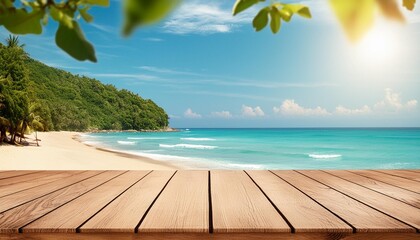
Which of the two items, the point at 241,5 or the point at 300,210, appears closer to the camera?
the point at 241,5

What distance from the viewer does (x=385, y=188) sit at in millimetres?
2309

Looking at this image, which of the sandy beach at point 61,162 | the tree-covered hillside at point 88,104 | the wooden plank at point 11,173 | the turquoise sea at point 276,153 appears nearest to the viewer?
the wooden plank at point 11,173

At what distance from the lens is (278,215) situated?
1519mm

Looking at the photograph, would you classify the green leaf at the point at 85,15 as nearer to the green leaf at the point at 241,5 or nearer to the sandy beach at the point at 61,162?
the green leaf at the point at 241,5

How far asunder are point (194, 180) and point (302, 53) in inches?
2802

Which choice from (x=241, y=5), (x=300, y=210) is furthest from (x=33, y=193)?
(x=241, y=5)

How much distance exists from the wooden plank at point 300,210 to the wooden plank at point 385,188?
0.47 metres

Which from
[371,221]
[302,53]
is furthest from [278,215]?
[302,53]

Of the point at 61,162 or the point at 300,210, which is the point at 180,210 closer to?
the point at 300,210

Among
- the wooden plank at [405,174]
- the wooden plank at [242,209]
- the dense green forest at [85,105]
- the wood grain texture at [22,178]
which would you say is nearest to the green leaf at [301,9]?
the wooden plank at [242,209]

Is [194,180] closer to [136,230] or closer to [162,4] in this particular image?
[136,230]

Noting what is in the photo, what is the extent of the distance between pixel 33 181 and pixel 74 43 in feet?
8.26

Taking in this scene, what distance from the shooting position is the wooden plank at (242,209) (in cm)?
133

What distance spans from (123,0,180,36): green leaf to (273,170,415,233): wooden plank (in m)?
1.33
